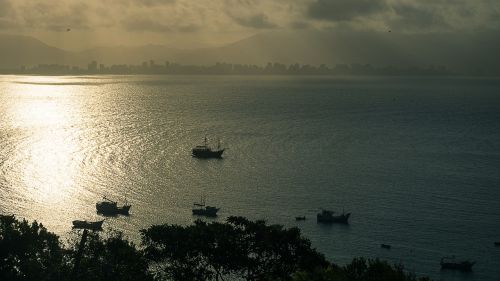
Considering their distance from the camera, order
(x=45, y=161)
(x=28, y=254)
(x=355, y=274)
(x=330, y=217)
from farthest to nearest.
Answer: (x=45, y=161) → (x=330, y=217) → (x=28, y=254) → (x=355, y=274)

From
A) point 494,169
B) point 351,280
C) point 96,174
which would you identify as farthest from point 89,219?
point 494,169

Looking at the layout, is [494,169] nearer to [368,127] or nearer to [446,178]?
[446,178]

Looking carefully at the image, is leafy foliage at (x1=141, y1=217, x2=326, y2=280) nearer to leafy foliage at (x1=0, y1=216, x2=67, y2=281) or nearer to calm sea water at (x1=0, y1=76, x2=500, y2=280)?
leafy foliage at (x1=0, y1=216, x2=67, y2=281)

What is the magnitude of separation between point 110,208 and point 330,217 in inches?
965

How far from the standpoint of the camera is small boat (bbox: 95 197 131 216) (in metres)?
75.3

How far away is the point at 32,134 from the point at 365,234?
8490cm

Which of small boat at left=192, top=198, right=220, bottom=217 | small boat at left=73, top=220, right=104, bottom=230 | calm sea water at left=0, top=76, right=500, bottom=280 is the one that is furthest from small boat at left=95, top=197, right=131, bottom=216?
small boat at left=192, top=198, right=220, bottom=217

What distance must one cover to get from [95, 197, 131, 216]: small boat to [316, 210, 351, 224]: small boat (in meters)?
21.6

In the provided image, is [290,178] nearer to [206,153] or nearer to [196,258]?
[206,153]

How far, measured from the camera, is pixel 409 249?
66.1 metres

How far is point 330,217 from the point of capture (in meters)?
74.4

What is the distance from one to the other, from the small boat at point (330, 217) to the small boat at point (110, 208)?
2161 centimetres

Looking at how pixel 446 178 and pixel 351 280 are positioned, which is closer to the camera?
pixel 351 280

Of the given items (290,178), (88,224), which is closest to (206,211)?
(88,224)
